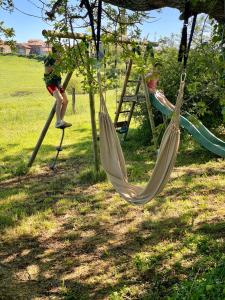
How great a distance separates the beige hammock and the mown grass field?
56 cm

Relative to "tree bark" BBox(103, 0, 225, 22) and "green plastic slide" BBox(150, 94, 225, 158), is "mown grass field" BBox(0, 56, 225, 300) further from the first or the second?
"tree bark" BBox(103, 0, 225, 22)

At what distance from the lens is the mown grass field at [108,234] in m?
3.41

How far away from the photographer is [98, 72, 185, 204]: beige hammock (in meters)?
3.62

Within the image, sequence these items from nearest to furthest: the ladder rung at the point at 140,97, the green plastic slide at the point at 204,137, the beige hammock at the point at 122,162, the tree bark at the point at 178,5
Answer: the tree bark at the point at 178,5
the beige hammock at the point at 122,162
the green plastic slide at the point at 204,137
the ladder rung at the point at 140,97

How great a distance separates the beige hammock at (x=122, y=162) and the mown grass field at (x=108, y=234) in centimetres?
56

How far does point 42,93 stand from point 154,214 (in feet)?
86.2

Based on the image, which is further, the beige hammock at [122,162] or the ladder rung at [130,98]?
the ladder rung at [130,98]

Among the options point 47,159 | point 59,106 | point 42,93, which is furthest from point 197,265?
point 42,93

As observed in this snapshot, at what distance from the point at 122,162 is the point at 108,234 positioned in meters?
0.79

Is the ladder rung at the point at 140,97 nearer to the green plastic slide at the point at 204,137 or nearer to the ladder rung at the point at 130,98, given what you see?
the ladder rung at the point at 130,98

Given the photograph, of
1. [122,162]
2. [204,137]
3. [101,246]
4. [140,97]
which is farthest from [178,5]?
[140,97]

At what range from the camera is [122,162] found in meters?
4.45

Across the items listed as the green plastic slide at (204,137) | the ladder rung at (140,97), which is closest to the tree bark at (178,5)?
the green plastic slide at (204,137)

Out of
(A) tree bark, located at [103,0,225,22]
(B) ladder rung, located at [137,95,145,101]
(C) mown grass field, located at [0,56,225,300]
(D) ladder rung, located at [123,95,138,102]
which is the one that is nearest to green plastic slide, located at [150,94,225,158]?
(C) mown grass field, located at [0,56,225,300]
